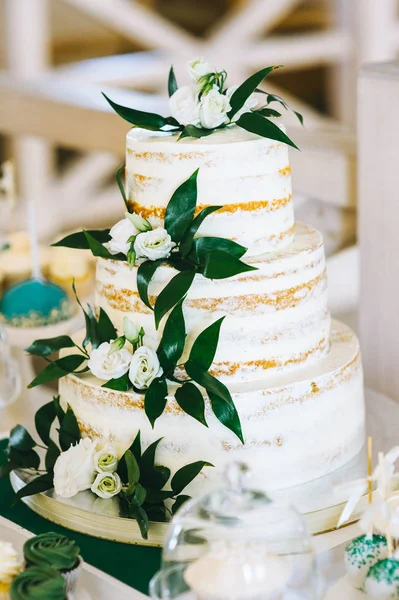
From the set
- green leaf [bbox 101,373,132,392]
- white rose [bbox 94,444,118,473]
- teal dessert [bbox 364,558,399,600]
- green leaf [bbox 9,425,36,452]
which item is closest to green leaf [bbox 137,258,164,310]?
green leaf [bbox 101,373,132,392]

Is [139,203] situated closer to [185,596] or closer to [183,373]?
[183,373]

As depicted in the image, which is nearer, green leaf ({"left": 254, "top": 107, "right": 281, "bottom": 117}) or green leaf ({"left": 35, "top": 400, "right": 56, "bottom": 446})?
green leaf ({"left": 254, "top": 107, "right": 281, "bottom": 117})

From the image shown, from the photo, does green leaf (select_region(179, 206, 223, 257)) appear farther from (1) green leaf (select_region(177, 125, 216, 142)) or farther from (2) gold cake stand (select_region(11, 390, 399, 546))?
(2) gold cake stand (select_region(11, 390, 399, 546))

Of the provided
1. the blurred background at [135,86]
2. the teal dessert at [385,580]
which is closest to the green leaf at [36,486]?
the teal dessert at [385,580]

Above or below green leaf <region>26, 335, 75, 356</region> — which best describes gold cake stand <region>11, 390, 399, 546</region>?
below

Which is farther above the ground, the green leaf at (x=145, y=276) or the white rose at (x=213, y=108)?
the white rose at (x=213, y=108)

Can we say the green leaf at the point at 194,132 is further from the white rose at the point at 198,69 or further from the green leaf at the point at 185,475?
the green leaf at the point at 185,475

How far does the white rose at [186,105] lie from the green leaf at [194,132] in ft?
0.04

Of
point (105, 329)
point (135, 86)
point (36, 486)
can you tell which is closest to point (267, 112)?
point (105, 329)

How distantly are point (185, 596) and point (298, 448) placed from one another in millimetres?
376

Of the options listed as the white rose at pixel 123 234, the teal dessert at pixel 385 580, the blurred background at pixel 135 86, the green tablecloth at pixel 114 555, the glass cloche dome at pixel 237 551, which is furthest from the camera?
the blurred background at pixel 135 86

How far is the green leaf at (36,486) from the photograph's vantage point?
1.36m

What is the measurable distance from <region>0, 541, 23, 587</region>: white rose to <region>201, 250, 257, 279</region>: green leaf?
0.44m

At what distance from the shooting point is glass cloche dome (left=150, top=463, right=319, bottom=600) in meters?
0.97
